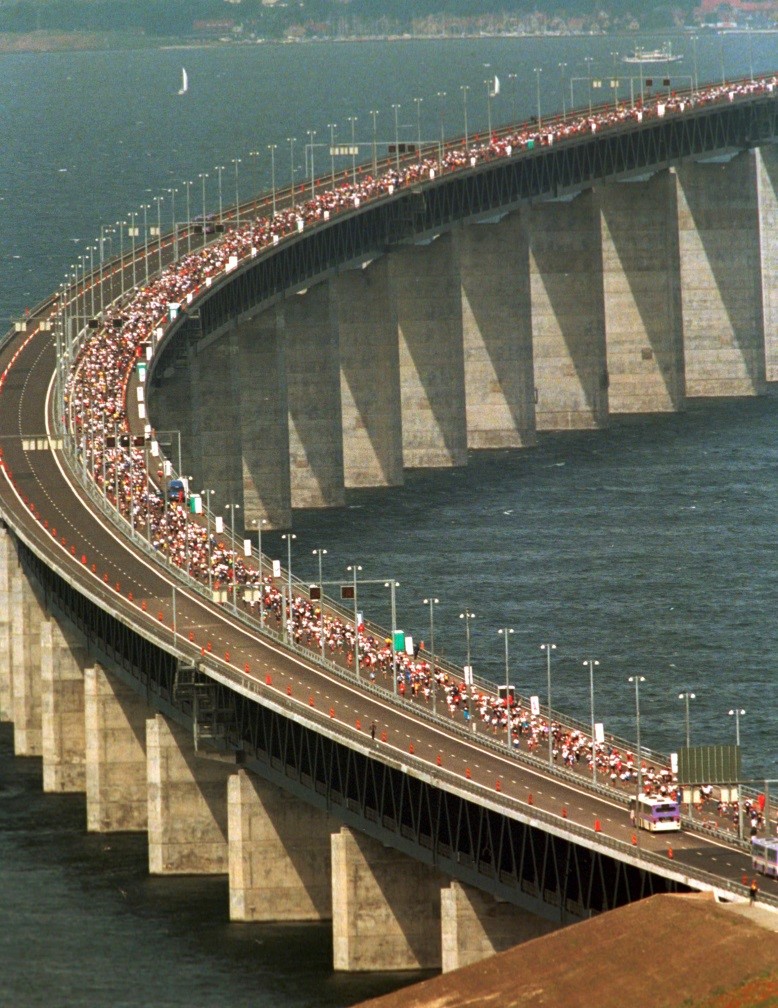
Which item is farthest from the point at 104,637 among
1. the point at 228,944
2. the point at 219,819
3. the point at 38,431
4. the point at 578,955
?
the point at 578,955

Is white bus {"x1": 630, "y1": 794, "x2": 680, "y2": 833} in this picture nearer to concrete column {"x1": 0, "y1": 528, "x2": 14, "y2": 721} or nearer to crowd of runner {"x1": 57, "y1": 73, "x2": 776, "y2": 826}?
crowd of runner {"x1": 57, "y1": 73, "x2": 776, "y2": 826}

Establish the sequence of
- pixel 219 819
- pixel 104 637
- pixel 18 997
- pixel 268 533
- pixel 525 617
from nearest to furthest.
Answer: pixel 18 997
pixel 219 819
pixel 104 637
pixel 525 617
pixel 268 533

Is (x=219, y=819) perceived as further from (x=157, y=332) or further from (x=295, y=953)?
(x=157, y=332)

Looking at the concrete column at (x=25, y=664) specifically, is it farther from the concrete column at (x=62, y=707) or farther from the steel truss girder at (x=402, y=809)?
the steel truss girder at (x=402, y=809)

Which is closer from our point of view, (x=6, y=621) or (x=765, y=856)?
(x=765, y=856)

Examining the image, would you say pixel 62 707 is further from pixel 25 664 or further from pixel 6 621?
pixel 6 621

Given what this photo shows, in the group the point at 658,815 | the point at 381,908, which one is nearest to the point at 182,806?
the point at 381,908
